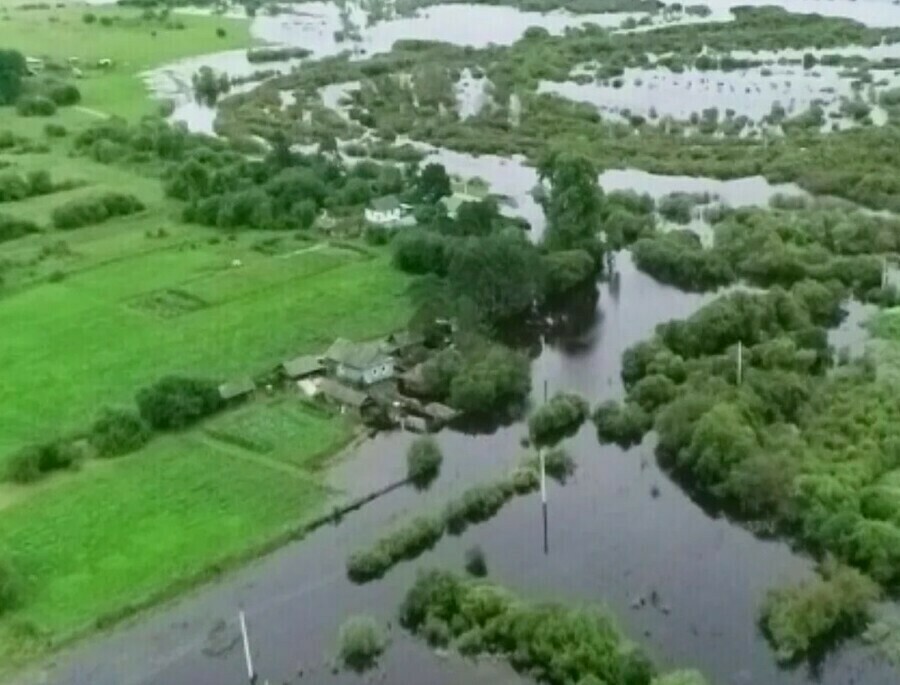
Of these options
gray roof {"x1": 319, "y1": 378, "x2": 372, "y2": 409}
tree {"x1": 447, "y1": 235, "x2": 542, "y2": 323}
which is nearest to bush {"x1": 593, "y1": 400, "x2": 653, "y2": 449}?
gray roof {"x1": 319, "y1": 378, "x2": 372, "y2": 409}

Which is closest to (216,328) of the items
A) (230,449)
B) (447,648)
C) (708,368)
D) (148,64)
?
(230,449)

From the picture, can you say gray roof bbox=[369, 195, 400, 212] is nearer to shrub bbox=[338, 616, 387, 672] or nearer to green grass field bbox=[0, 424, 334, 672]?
green grass field bbox=[0, 424, 334, 672]

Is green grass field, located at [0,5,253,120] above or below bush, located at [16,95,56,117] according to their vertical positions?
below

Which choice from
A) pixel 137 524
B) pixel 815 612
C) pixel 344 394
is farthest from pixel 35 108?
pixel 815 612

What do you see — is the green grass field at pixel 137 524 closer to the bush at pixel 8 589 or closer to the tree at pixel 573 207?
the bush at pixel 8 589

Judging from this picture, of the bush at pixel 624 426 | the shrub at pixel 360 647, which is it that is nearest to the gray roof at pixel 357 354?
the bush at pixel 624 426
